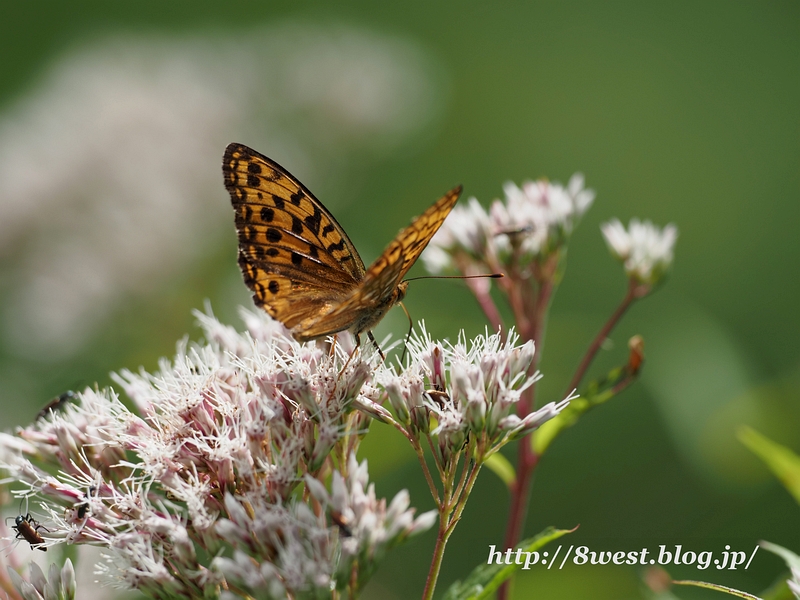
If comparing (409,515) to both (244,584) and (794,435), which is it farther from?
(794,435)

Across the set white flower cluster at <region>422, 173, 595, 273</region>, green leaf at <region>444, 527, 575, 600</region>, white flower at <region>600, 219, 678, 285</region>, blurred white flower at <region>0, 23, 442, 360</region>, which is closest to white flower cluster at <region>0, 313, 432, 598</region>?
green leaf at <region>444, 527, 575, 600</region>

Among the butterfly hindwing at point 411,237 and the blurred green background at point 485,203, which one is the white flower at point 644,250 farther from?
the butterfly hindwing at point 411,237

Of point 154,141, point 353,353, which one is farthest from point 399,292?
point 154,141

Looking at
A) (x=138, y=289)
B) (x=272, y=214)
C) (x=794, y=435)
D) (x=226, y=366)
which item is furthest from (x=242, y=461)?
(x=138, y=289)

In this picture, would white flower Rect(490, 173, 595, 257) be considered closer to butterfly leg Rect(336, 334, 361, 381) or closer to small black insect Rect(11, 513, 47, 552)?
butterfly leg Rect(336, 334, 361, 381)

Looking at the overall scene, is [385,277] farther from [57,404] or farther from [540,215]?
[57,404]
